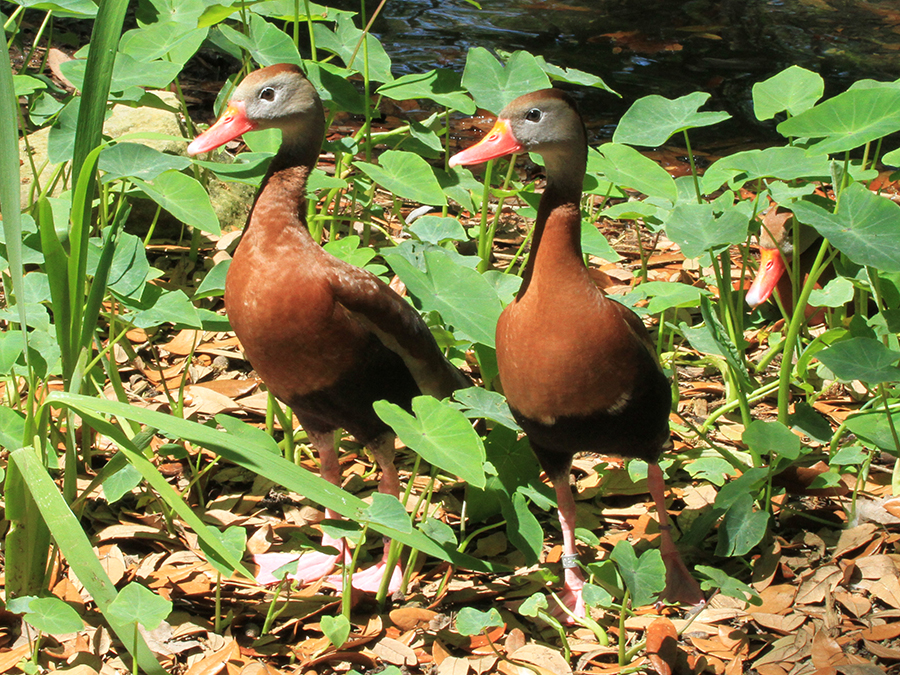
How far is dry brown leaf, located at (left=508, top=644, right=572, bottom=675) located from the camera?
216 centimetres

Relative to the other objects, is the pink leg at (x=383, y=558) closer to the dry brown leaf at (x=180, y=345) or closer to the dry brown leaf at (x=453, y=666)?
the dry brown leaf at (x=453, y=666)

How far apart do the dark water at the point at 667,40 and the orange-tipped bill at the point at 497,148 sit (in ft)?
9.81

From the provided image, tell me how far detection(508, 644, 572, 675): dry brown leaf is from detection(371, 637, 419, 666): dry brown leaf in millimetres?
245

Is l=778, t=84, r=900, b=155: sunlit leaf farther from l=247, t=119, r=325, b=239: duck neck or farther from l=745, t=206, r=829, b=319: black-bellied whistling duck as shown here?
l=247, t=119, r=325, b=239: duck neck

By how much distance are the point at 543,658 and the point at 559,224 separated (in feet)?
3.50

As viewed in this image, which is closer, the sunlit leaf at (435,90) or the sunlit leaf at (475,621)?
the sunlit leaf at (475,621)

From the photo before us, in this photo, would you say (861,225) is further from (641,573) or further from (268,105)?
(268,105)

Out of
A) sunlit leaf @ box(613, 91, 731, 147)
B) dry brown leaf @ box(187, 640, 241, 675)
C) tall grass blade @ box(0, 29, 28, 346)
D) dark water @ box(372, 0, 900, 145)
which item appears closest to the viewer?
tall grass blade @ box(0, 29, 28, 346)

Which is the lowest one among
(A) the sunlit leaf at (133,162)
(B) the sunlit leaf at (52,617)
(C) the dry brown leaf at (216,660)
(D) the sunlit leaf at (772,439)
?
(C) the dry brown leaf at (216,660)

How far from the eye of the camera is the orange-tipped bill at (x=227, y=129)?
8.11 feet

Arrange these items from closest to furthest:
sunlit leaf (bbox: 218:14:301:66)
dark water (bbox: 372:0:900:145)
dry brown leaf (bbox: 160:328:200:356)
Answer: sunlit leaf (bbox: 218:14:301:66) → dry brown leaf (bbox: 160:328:200:356) → dark water (bbox: 372:0:900:145)

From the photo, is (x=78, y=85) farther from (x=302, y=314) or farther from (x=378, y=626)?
(x=378, y=626)

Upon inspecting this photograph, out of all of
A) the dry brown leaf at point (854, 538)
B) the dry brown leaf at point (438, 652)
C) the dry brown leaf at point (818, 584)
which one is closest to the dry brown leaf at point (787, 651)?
the dry brown leaf at point (818, 584)

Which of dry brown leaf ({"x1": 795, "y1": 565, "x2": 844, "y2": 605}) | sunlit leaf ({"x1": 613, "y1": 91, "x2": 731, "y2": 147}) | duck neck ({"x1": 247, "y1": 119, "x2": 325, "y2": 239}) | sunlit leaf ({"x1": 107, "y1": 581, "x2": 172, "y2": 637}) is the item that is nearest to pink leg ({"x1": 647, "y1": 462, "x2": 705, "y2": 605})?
dry brown leaf ({"x1": 795, "y1": 565, "x2": 844, "y2": 605})
